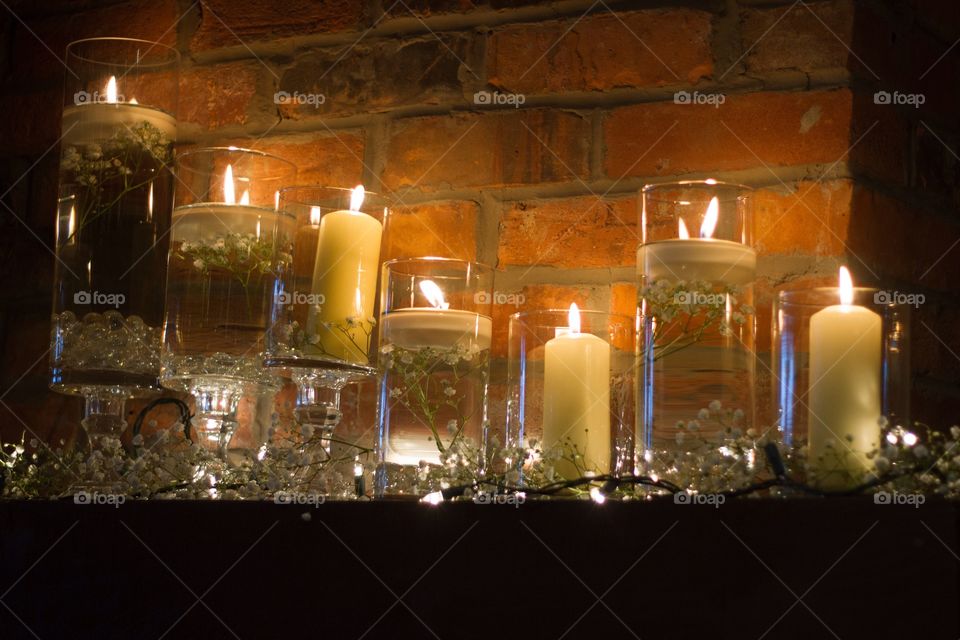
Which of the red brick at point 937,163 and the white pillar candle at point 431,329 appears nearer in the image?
the white pillar candle at point 431,329

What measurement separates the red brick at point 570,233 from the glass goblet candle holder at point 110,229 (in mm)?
333

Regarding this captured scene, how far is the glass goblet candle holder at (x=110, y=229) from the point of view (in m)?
Result: 1.08

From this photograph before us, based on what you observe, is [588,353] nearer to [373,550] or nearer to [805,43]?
[373,550]

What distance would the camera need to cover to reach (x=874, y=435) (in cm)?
79

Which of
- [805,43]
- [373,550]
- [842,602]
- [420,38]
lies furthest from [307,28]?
[842,602]

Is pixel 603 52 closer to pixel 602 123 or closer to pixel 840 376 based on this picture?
pixel 602 123

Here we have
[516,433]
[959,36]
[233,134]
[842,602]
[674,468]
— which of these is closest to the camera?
[842,602]

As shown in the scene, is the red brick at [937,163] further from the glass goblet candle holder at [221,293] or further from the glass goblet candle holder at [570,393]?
the glass goblet candle holder at [221,293]

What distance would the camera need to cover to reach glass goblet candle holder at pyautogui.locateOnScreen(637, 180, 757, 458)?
35.3 inches

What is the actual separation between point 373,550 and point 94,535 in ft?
0.76
